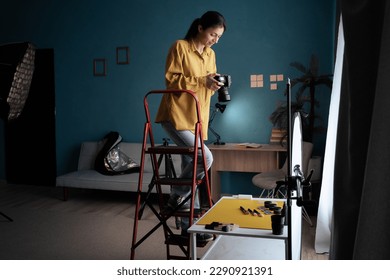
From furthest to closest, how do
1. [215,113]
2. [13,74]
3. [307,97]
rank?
1. [215,113]
2. [307,97]
3. [13,74]

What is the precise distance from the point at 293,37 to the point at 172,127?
275 cm

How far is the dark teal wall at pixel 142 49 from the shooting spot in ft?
16.2

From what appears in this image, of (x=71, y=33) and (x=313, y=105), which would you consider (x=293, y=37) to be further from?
(x=71, y=33)

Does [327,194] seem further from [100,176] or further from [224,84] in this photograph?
[100,176]

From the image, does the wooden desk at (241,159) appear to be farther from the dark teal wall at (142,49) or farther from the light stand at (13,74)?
the light stand at (13,74)

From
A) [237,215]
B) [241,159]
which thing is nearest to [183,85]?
[237,215]

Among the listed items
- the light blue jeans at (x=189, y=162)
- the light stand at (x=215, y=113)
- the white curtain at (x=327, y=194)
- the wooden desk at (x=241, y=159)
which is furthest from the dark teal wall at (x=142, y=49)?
the light blue jeans at (x=189, y=162)

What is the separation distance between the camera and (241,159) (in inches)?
193

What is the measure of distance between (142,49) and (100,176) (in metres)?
1.81

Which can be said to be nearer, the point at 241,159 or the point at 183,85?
the point at 183,85

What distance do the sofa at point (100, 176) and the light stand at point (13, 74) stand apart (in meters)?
1.87

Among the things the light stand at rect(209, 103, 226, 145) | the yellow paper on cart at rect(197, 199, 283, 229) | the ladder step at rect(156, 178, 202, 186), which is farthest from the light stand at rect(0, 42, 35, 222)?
the light stand at rect(209, 103, 226, 145)

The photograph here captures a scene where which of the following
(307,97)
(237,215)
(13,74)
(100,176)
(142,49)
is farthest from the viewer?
(142,49)

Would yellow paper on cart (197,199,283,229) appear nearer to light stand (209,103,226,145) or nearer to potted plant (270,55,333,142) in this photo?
potted plant (270,55,333,142)
